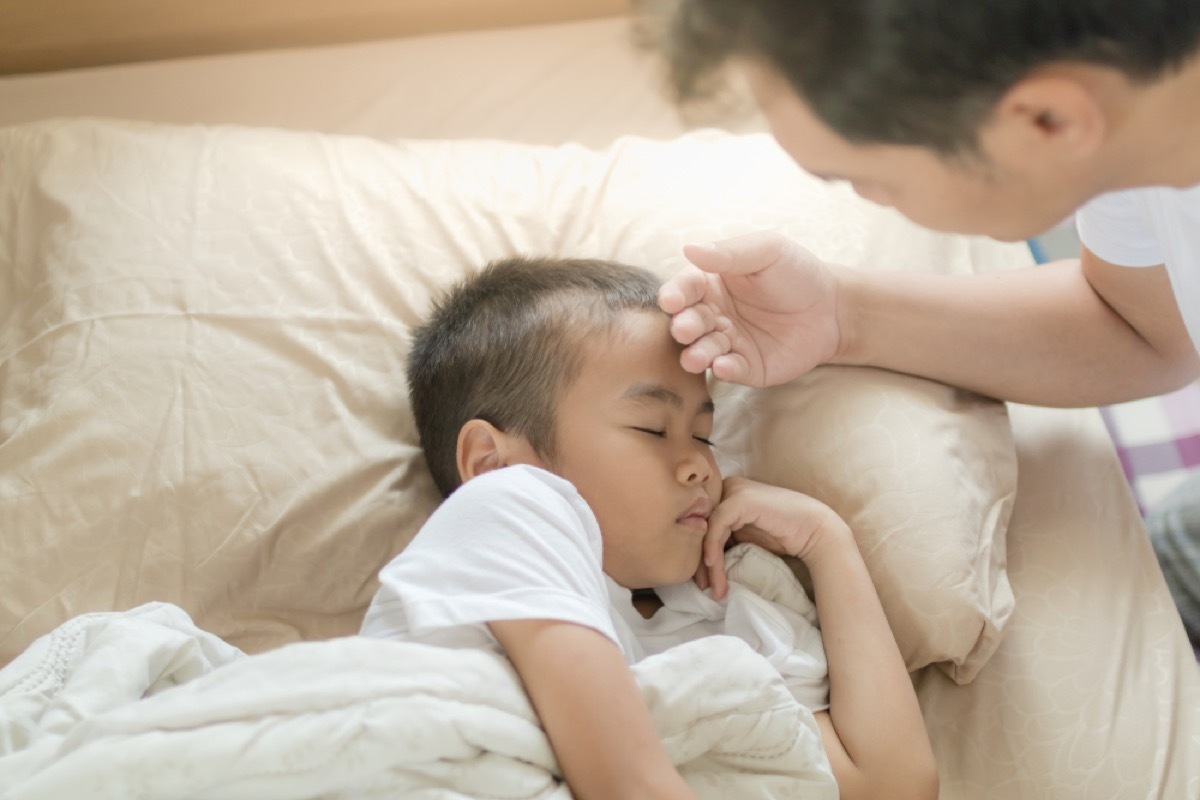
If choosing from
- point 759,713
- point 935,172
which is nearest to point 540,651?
point 759,713

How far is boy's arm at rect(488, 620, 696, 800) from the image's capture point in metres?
0.89

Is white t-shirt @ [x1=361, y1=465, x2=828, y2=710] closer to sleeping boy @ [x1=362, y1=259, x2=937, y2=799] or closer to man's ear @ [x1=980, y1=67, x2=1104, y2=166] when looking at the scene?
sleeping boy @ [x1=362, y1=259, x2=937, y2=799]

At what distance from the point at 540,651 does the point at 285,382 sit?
0.54m

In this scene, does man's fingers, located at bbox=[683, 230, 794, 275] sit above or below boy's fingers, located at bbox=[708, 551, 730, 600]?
above

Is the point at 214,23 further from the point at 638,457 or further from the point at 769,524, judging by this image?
the point at 769,524

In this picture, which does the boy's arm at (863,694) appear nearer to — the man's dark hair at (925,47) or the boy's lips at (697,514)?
the boy's lips at (697,514)

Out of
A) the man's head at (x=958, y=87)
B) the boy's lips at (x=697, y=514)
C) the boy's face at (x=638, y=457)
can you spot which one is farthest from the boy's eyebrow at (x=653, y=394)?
the man's head at (x=958, y=87)

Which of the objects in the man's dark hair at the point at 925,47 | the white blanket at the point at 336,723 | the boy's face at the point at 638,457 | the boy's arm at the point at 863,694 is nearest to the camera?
the man's dark hair at the point at 925,47

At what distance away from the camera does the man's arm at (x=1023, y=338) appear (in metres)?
1.27

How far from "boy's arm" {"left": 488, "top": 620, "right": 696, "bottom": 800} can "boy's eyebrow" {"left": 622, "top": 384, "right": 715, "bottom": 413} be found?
31 centimetres

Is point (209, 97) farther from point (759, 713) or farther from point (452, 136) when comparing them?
point (759, 713)

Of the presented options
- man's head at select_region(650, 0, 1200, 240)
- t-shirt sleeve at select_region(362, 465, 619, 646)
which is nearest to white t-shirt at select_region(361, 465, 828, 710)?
t-shirt sleeve at select_region(362, 465, 619, 646)

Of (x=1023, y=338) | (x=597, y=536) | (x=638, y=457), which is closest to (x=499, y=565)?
(x=597, y=536)

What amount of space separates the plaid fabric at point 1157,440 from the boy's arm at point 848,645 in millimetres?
733
